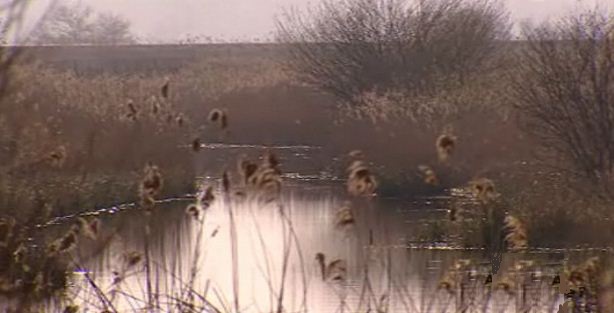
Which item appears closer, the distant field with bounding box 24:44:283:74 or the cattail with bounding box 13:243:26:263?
the cattail with bounding box 13:243:26:263

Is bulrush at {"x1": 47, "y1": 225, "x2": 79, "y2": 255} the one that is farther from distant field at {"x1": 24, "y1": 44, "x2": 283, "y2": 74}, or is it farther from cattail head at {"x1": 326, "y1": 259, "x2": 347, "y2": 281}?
distant field at {"x1": 24, "y1": 44, "x2": 283, "y2": 74}

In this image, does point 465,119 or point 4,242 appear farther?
point 465,119

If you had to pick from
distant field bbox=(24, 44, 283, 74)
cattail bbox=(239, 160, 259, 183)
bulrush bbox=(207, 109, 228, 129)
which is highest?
distant field bbox=(24, 44, 283, 74)

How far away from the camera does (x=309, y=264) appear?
32.4ft

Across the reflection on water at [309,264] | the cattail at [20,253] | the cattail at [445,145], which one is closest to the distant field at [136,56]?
the reflection on water at [309,264]

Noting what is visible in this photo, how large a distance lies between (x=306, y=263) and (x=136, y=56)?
32.9 metres

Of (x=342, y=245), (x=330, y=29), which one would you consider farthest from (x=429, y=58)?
(x=342, y=245)

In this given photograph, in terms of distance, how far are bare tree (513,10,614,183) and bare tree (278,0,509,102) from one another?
253 inches

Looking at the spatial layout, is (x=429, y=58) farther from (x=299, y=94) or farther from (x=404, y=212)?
(x=404, y=212)

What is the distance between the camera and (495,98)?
17422mm

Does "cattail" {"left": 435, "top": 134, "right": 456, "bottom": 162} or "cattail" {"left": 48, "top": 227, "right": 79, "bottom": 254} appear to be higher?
"cattail" {"left": 435, "top": 134, "right": 456, "bottom": 162}

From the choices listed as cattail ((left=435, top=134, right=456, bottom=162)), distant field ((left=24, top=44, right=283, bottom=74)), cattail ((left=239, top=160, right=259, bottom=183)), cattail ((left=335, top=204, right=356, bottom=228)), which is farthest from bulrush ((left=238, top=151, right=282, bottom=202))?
distant field ((left=24, top=44, right=283, bottom=74))

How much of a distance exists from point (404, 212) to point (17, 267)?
27.5ft

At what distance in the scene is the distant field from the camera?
105 feet
